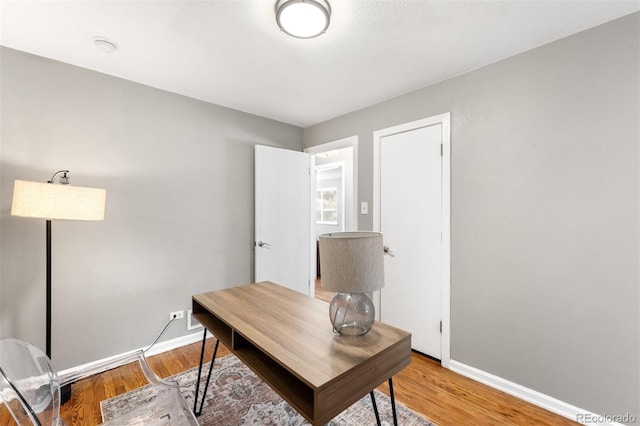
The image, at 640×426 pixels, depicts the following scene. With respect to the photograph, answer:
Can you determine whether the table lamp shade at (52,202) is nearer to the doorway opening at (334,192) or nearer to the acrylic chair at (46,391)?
the acrylic chair at (46,391)

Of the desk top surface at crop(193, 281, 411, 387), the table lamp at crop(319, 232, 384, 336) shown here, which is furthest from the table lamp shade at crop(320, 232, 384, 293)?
the desk top surface at crop(193, 281, 411, 387)

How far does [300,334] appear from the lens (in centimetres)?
121

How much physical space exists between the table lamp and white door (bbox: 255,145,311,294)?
209 centimetres

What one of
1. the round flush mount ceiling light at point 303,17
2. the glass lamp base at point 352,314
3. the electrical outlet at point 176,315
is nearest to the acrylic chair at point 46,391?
the glass lamp base at point 352,314

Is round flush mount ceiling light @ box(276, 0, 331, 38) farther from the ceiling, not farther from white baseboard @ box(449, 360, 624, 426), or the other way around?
white baseboard @ box(449, 360, 624, 426)

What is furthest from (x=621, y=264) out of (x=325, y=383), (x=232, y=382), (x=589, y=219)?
(x=232, y=382)

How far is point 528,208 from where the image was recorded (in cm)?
194

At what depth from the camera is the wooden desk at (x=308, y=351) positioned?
922 mm

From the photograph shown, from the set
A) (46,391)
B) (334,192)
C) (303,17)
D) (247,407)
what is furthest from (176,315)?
(334,192)

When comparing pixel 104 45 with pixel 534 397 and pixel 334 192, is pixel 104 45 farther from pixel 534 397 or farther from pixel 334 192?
pixel 334 192

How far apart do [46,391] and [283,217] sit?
2.43m

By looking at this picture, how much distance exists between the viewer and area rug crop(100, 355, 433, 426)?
172 cm

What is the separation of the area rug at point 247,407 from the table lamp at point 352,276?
3.01 feet

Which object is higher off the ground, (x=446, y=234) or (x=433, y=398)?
(x=446, y=234)
